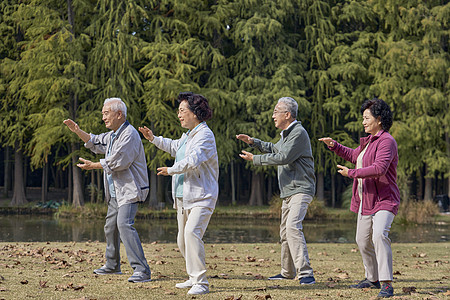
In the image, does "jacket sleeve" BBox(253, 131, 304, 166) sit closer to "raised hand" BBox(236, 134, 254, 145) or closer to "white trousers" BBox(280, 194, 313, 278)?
"raised hand" BBox(236, 134, 254, 145)

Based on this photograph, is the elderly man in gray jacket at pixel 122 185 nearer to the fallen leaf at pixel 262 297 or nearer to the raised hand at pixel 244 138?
the raised hand at pixel 244 138

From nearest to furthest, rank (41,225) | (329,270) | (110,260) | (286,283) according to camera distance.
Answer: (286,283) < (110,260) < (329,270) < (41,225)

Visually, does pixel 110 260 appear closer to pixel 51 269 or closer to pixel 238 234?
pixel 51 269

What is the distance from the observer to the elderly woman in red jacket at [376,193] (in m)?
6.41

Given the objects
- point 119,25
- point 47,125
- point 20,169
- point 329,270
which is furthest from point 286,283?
point 20,169

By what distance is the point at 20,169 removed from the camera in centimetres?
3197

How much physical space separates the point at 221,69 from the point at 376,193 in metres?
25.6

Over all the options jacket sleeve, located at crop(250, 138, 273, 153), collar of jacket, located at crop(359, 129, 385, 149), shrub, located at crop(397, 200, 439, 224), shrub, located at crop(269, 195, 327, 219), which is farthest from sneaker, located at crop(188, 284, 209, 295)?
shrub, located at crop(269, 195, 327, 219)

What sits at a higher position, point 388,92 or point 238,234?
point 388,92

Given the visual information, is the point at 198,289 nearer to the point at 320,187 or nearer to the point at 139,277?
the point at 139,277

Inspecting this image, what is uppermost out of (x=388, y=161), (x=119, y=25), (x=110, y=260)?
(x=119, y=25)

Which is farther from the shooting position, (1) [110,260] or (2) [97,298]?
(1) [110,260]

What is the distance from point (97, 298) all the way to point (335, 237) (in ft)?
43.9

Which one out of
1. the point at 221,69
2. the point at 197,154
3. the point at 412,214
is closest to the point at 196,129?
the point at 197,154
